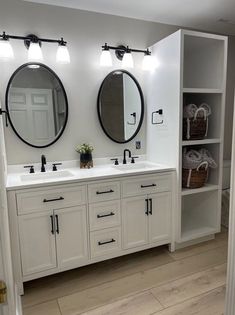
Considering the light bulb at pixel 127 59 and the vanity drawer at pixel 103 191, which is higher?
the light bulb at pixel 127 59

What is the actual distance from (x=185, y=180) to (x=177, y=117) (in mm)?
662

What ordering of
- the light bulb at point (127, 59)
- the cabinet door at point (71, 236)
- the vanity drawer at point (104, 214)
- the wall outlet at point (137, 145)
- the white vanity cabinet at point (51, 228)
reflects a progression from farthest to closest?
the wall outlet at point (137, 145), the light bulb at point (127, 59), the vanity drawer at point (104, 214), the cabinet door at point (71, 236), the white vanity cabinet at point (51, 228)

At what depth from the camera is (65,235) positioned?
1.98 meters

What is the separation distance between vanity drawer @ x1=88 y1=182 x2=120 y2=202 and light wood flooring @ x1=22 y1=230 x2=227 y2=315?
688 mm

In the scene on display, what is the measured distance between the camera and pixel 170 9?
2418mm

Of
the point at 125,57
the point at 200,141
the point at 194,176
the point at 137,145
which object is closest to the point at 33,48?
the point at 125,57

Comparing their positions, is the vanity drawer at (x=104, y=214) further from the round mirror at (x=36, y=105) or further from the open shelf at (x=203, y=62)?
the open shelf at (x=203, y=62)

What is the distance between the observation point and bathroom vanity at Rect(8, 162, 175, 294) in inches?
72.7

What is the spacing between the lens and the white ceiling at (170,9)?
7.43ft

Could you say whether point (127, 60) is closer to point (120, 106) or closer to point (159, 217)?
point (120, 106)

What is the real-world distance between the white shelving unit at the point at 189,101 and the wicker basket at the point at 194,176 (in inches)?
2.6

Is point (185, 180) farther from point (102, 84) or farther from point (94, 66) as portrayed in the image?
point (94, 66)

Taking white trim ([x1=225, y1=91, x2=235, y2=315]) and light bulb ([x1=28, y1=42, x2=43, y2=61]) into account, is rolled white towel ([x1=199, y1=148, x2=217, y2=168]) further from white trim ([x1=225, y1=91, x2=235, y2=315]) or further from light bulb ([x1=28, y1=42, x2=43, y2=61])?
light bulb ([x1=28, y1=42, x2=43, y2=61])

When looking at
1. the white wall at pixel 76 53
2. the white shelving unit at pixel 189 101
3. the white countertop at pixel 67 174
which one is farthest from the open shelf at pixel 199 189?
the white wall at pixel 76 53
